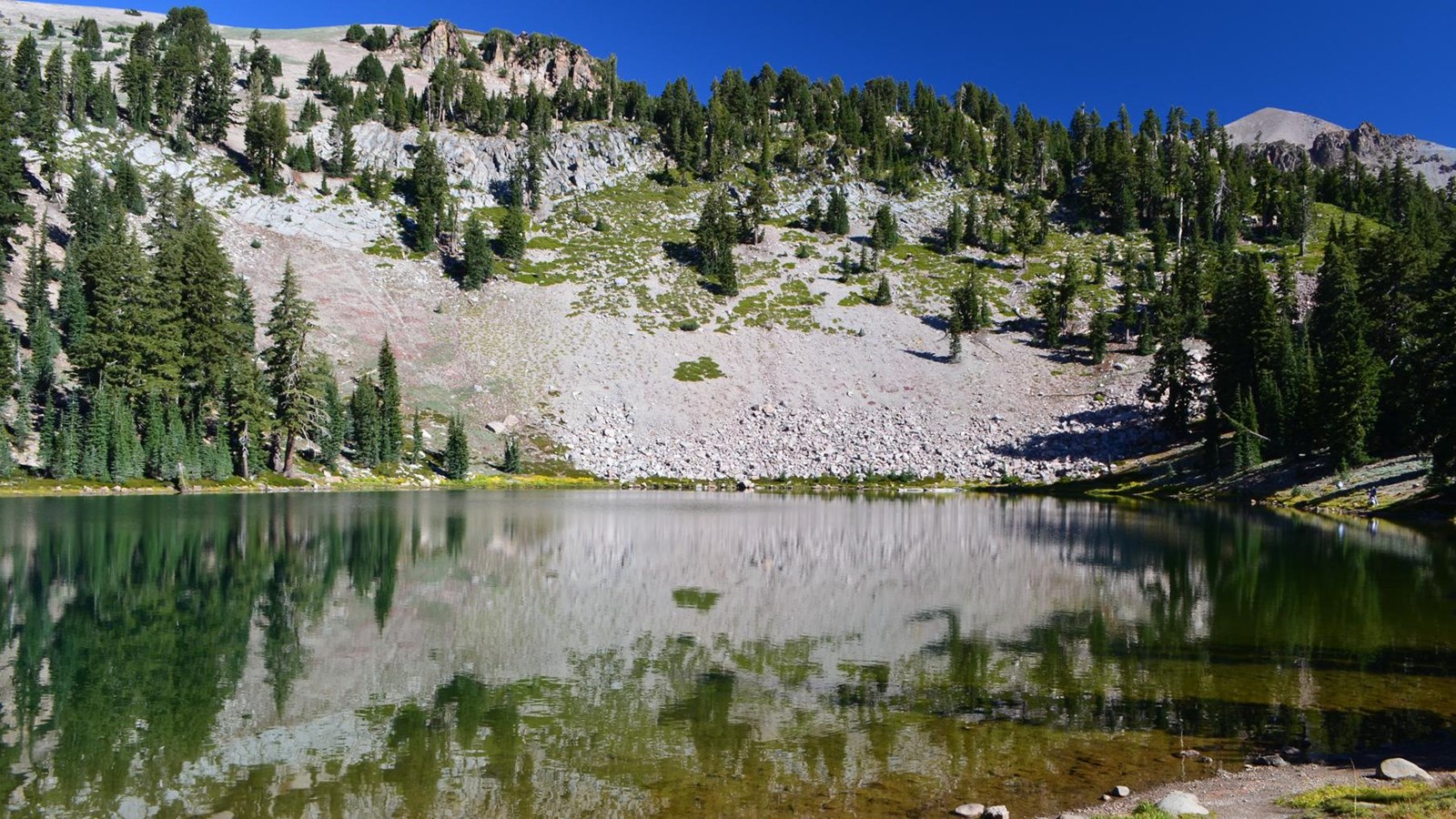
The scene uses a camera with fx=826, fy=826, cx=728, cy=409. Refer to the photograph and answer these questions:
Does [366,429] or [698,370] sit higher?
[698,370]

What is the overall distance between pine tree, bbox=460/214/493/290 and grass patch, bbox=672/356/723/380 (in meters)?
33.4

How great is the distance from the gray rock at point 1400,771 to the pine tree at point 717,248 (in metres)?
121

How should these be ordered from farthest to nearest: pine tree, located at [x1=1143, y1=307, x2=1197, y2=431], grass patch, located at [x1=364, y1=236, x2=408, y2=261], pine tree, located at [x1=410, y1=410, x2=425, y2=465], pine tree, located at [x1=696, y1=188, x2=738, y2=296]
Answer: pine tree, located at [x1=696, y1=188, x2=738, y2=296], grass patch, located at [x1=364, y1=236, x2=408, y2=261], pine tree, located at [x1=1143, y1=307, x2=1197, y2=431], pine tree, located at [x1=410, y1=410, x2=425, y2=465]

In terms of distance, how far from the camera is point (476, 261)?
117500mm

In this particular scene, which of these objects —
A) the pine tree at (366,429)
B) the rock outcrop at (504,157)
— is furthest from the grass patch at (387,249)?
the pine tree at (366,429)

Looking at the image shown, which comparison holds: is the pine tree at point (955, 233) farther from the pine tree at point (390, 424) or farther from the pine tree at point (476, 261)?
the pine tree at point (390, 424)

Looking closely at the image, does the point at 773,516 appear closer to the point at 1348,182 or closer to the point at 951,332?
the point at 951,332

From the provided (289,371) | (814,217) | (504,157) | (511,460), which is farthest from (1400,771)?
(504,157)

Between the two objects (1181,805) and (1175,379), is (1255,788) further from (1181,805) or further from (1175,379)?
(1175,379)

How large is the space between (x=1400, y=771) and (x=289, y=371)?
84.8 meters

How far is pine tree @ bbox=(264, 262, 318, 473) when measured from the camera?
77.1 metres

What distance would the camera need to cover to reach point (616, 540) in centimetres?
4012

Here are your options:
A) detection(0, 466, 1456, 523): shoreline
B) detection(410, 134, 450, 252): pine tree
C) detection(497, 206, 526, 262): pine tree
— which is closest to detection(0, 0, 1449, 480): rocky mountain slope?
detection(497, 206, 526, 262): pine tree

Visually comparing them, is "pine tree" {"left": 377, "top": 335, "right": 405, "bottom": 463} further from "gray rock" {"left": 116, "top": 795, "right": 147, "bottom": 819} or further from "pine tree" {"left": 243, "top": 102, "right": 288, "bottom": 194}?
"gray rock" {"left": 116, "top": 795, "right": 147, "bottom": 819}
